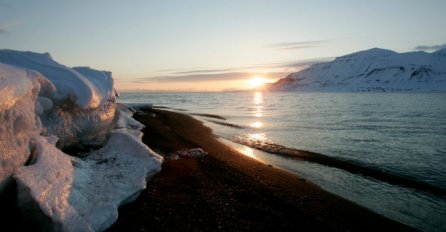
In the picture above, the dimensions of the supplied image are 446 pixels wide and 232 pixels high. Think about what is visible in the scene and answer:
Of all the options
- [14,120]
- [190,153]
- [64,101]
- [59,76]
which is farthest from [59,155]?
[190,153]

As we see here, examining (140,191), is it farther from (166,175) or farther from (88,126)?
(88,126)

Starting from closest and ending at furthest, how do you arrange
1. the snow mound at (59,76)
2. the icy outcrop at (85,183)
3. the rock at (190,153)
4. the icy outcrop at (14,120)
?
the icy outcrop at (85,183), the icy outcrop at (14,120), the snow mound at (59,76), the rock at (190,153)

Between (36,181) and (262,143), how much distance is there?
553 inches

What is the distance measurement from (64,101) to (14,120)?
3.13m

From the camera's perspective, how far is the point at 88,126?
9.42 m

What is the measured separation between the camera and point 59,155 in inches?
227

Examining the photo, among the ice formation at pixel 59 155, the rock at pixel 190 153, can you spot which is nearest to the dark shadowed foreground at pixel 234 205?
the ice formation at pixel 59 155

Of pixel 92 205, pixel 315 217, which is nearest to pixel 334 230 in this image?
pixel 315 217

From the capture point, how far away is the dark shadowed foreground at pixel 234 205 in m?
6.35

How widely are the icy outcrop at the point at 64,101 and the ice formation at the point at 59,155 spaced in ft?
0.07

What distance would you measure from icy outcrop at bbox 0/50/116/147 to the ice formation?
21 mm

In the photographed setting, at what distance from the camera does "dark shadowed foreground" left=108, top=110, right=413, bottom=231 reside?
6.35 meters

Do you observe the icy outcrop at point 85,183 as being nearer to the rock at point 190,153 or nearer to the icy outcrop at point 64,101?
the icy outcrop at point 64,101

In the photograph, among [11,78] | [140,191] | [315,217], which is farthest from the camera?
[315,217]
